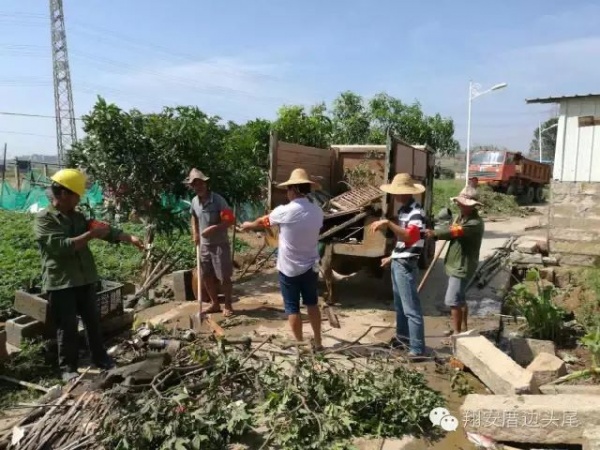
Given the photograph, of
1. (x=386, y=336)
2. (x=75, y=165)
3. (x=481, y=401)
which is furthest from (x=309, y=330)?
(x=75, y=165)

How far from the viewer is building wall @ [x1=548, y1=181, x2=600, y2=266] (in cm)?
833

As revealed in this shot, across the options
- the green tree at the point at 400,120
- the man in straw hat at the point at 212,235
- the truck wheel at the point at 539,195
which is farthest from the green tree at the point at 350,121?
the truck wheel at the point at 539,195

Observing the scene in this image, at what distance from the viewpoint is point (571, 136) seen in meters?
8.56

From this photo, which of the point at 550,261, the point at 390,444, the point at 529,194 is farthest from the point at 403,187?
the point at 529,194

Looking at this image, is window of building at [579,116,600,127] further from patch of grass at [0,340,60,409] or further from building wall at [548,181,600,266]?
patch of grass at [0,340,60,409]

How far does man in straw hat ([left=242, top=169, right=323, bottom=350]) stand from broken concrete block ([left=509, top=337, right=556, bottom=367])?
2.08 m

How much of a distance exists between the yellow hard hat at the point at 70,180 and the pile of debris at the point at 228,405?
1.56 metres

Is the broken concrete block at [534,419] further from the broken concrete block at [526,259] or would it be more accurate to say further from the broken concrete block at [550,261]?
the broken concrete block at [550,261]

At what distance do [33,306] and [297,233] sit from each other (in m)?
2.67

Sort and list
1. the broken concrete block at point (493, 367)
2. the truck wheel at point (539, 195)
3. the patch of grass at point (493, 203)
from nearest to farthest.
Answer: the broken concrete block at point (493, 367) → the patch of grass at point (493, 203) → the truck wheel at point (539, 195)

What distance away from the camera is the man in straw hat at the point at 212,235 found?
6188mm

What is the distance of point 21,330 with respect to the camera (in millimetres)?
4695

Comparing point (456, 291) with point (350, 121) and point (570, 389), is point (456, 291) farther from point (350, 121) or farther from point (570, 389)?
point (350, 121)

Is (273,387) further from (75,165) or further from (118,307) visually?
(75,165)
